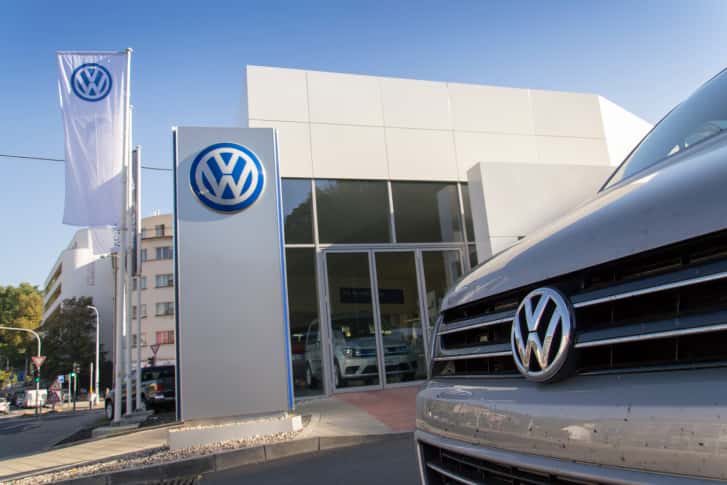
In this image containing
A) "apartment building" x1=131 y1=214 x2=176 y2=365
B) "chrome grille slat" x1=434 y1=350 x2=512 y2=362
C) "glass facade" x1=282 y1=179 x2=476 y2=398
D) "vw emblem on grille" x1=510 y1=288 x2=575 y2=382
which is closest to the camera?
"vw emblem on grille" x1=510 y1=288 x2=575 y2=382

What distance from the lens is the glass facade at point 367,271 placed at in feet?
34.0

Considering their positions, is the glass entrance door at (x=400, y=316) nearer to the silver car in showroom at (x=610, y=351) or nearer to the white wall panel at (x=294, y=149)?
the white wall panel at (x=294, y=149)

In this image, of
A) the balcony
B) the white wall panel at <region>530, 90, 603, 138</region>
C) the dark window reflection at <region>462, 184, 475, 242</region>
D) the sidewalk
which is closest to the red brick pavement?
the sidewalk

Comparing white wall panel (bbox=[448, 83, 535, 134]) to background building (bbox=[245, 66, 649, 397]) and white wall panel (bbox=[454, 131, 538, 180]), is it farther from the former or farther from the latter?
white wall panel (bbox=[454, 131, 538, 180])

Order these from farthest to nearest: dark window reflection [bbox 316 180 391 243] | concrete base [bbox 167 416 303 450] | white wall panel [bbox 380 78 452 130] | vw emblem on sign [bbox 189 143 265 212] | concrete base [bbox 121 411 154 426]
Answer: white wall panel [bbox 380 78 452 130] < concrete base [bbox 121 411 154 426] < dark window reflection [bbox 316 180 391 243] < vw emblem on sign [bbox 189 143 265 212] < concrete base [bbox 167 416 303 450]

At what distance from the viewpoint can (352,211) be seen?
36.3 feet

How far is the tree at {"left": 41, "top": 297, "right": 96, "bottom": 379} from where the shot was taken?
4688 centimetres

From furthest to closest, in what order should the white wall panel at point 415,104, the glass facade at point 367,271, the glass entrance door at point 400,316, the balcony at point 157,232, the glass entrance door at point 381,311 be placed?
1. the balcony at point 157,232
2. the white wall panel at point 415,104
3. the glass entrance door at point 400,316
4. the glass entrance door at point 381,311
5. the glass facade at point 367,271

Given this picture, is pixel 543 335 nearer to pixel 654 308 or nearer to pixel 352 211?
pixel 654 308

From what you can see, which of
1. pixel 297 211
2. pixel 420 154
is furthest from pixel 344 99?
pixel 297 211

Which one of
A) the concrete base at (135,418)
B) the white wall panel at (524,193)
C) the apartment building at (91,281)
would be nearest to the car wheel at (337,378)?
the white wall panel at (524,193)

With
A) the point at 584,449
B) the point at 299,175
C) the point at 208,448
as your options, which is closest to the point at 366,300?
the point at 299,175

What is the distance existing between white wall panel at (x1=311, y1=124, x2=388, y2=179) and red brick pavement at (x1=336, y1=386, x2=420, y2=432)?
4.43 metres

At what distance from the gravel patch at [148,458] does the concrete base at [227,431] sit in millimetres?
66
